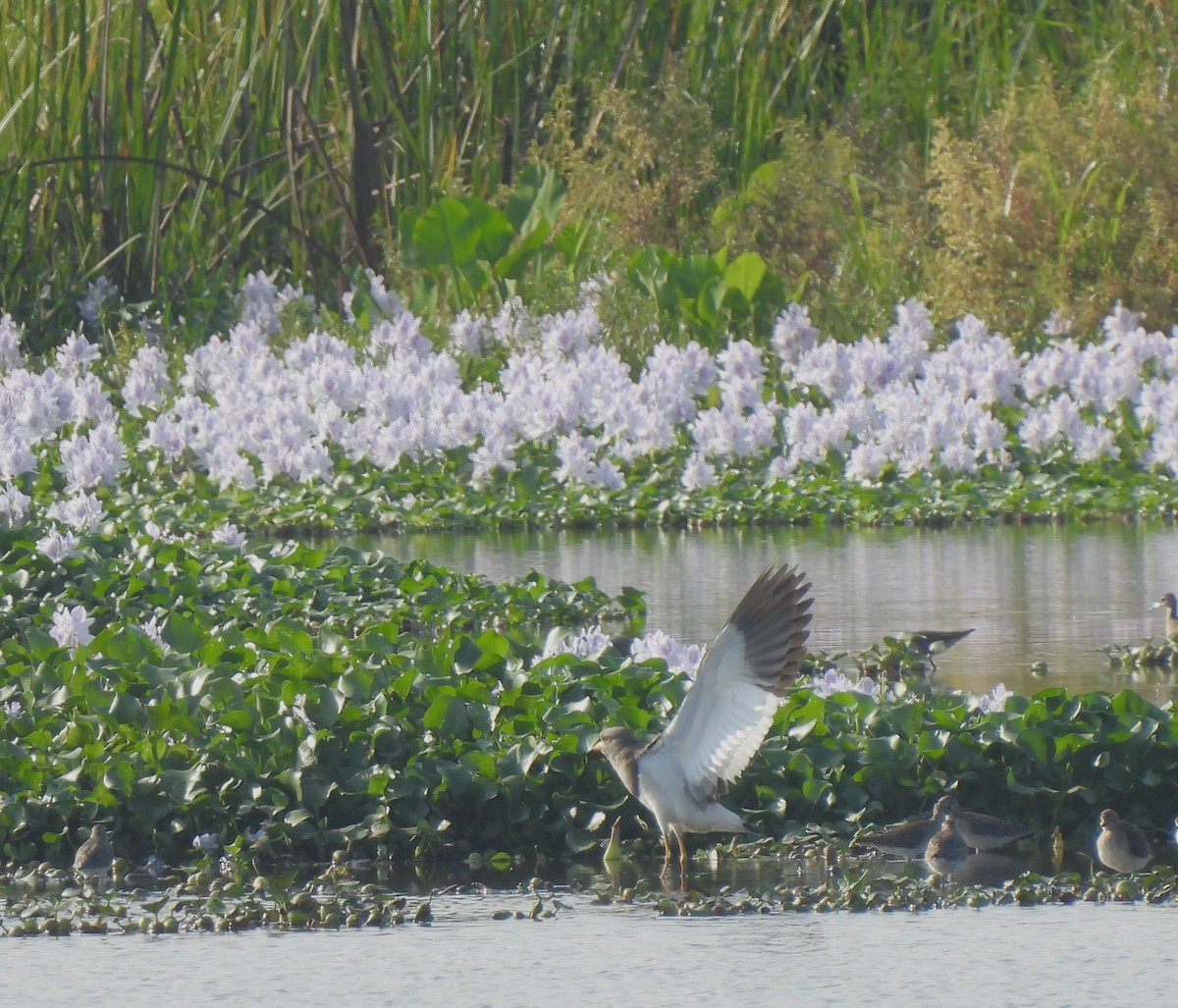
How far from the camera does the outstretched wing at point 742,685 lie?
5.45 meters

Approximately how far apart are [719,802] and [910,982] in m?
1.13

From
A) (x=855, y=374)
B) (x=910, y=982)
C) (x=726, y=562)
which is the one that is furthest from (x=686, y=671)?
(x=855, y=374)

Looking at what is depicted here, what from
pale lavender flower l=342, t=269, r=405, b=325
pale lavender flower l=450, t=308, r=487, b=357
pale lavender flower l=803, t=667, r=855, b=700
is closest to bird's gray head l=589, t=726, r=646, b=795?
pale lavender flower l=803, t=667, r=855, b=700

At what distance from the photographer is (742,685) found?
17.9 feet

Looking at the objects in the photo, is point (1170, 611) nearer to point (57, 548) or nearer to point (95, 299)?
point (57, 548)

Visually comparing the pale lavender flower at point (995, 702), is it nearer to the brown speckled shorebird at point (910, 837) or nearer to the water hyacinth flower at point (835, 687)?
the water hyacinth flower at point (835, 687)

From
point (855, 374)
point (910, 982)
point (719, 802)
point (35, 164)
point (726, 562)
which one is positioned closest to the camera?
point (910, 982)

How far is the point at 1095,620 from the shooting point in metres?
8.54

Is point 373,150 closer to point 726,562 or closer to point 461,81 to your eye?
point 461,81

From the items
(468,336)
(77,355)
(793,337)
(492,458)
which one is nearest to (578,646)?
(492,458)

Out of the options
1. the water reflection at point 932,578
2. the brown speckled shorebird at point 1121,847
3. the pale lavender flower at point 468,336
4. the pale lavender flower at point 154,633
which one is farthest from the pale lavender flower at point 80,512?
the brown speckled shorebird at point 1121,847

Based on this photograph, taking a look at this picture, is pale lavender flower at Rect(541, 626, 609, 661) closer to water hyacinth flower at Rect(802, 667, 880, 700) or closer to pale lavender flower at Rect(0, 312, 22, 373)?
water hyacinth flower at Rect(802, 667, 880, 700)

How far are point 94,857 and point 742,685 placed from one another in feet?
5.05

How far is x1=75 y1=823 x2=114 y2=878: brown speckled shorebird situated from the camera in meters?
5.73
